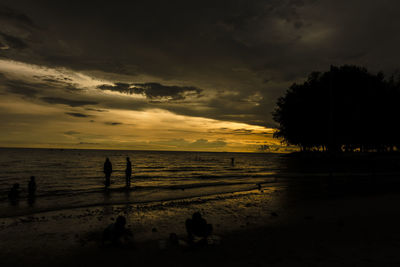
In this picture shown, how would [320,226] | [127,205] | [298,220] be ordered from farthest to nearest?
[127,205] < [298,220] < [320,226]

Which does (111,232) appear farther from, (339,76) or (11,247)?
(339,76)

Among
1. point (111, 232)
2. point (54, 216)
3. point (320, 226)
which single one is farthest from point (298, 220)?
point (54, 216)

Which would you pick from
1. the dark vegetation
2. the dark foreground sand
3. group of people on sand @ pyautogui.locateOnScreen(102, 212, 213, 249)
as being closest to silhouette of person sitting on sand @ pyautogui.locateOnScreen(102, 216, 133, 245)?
group of people on sand @ pyautogui.locateOnScreen(102, 212, 213, 249)

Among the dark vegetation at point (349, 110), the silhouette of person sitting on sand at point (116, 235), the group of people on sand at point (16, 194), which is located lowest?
the group of people on sand at point (16, 194)

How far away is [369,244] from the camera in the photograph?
24.3 ft

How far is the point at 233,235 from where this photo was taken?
8.59 meters

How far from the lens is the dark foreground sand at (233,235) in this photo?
6586 millimetres

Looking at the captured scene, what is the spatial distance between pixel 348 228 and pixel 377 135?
59176 millimetres

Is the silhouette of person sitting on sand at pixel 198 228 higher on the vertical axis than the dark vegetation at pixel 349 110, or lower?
lower

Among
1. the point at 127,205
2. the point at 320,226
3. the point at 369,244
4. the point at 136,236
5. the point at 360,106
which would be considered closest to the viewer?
the point at 369,244

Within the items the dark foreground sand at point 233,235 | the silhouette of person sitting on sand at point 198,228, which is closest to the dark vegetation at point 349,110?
the dark foreground sand at point 233,235

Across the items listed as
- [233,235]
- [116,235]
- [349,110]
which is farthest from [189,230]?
[349,110]

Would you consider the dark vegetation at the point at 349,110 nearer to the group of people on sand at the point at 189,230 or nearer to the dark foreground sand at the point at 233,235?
the dark foreground sand at the point at 233,235

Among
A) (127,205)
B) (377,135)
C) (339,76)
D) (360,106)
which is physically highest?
(339,76)
